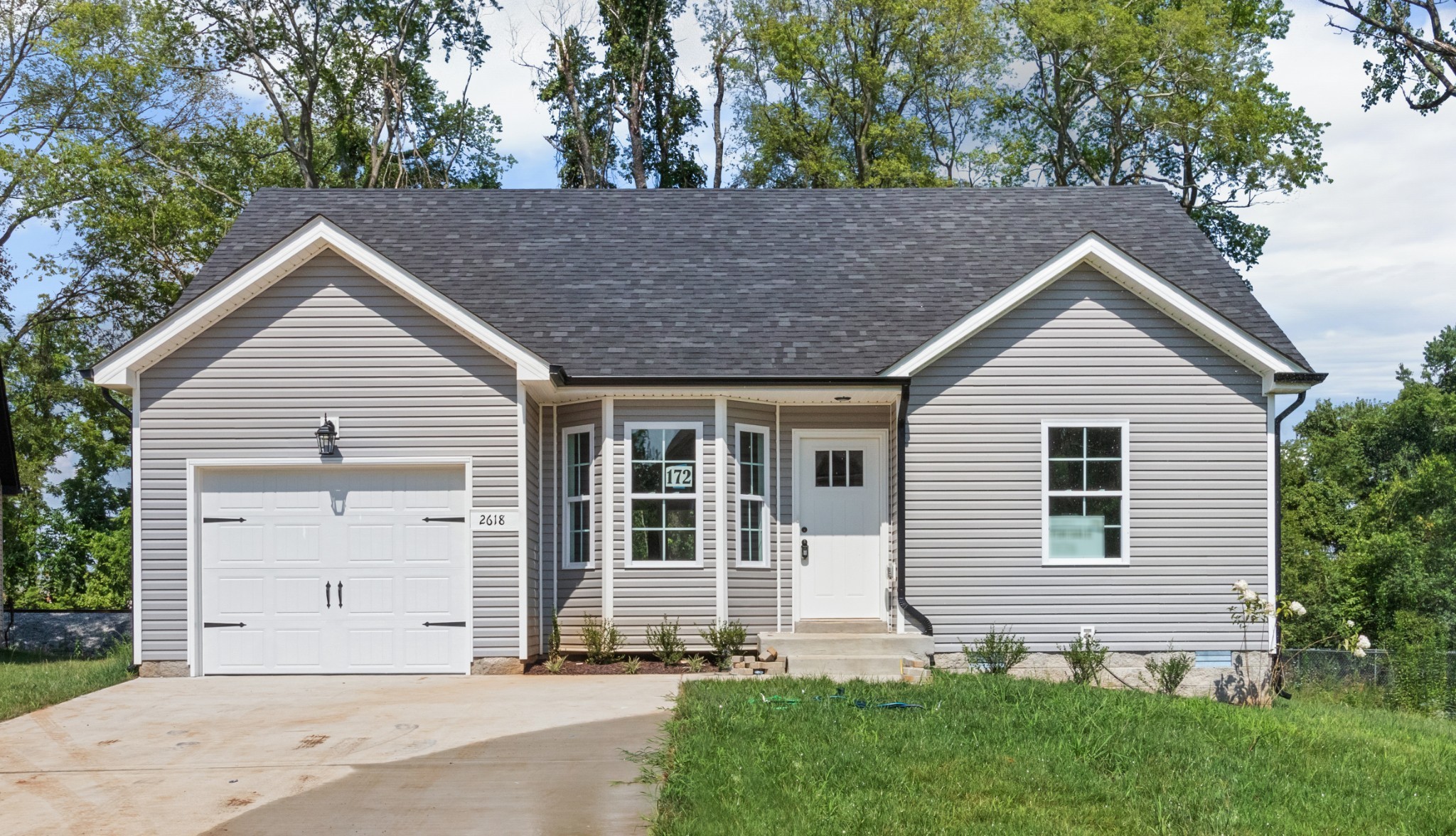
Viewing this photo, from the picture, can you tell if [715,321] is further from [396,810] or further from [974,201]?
[396,810]

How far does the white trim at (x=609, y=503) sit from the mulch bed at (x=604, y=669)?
0.55m

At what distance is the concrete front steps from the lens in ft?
42.5

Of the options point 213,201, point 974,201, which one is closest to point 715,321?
point 974,201

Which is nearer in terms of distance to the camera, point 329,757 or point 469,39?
point 329,757

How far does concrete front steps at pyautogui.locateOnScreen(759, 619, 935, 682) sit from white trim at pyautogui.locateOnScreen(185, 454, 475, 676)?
10.5ft

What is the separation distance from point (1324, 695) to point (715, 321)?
8.10 meters

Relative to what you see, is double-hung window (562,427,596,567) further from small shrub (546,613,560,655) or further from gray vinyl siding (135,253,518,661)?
gray vinyl siding (135,253,518,661)

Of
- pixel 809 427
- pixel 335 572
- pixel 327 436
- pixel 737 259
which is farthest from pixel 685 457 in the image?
pixel 335 572

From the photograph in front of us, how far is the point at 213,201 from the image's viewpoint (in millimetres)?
28438

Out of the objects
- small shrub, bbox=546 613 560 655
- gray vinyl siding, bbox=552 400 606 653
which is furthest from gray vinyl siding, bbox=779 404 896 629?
small shrub, bbox=546 613 560 655

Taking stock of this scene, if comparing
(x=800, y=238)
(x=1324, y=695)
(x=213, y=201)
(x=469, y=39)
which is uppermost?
(x=469, y=39)

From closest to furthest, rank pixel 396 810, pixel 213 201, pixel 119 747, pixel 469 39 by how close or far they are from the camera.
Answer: pixel 396 810, pixel 119 747, pixel 213 201, pixel 469 39

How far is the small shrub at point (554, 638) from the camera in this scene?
14.3m

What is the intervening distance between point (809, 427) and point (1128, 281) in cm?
390
